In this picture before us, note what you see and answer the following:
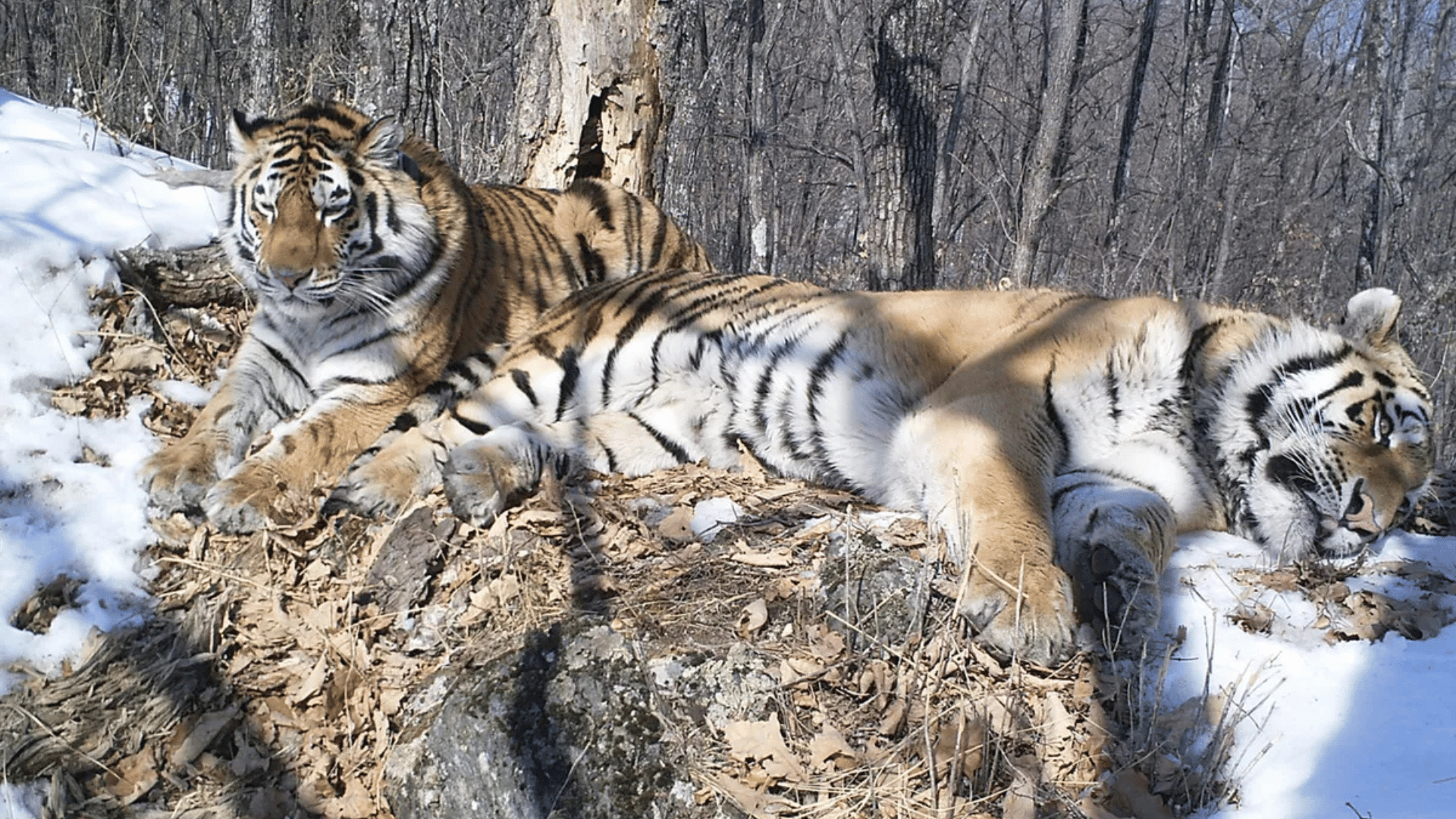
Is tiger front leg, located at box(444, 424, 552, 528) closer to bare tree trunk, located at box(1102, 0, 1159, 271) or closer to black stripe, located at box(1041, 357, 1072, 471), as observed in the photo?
black stripe, located at box(1041, 357, 1072, 471)

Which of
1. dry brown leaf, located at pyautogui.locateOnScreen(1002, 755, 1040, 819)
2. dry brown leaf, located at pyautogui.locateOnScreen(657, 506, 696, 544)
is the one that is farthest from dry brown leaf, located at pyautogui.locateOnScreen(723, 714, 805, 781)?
dry brown leaf, located at pyautogui.locateOnScreen(657, 506, 696, 544)

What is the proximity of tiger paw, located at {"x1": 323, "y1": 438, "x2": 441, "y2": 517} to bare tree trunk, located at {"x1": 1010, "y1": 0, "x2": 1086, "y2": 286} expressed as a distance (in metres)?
4.78

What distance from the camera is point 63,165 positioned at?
455 cm

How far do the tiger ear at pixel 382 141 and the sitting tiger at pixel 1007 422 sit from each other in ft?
2.89

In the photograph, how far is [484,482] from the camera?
3316 millimetres

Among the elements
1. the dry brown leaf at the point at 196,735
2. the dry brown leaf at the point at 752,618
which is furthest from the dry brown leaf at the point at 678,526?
the dry brown leaf at the point at 196,735

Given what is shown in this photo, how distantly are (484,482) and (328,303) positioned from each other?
40.5 inches

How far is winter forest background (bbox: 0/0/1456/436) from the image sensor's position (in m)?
5.89

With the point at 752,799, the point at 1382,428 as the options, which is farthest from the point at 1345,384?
the point at 752,799

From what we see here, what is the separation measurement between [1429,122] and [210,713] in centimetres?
1257

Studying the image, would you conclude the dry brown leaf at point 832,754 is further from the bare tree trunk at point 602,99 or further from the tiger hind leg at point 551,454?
the bare tree trunk at point 602,99

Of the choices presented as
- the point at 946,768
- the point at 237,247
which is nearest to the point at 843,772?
the point at 946,768

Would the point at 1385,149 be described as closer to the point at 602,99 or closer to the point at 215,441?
the point at 602,99

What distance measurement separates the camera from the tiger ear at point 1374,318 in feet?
11.7
